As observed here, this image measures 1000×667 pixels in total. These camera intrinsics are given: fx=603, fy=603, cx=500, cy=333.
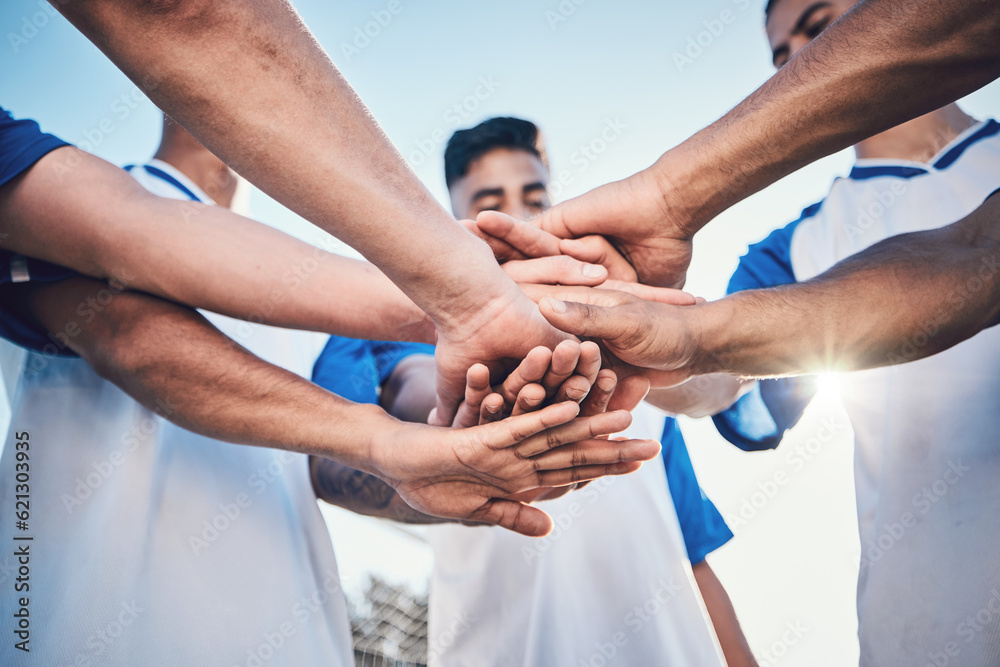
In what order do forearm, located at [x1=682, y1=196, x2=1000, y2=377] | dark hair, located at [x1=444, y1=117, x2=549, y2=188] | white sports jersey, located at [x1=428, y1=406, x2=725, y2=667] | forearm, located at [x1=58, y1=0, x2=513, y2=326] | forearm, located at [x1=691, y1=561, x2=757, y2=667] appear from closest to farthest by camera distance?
forearm, located at [x1=58, y1=0, x2=513, y2=326] → forearm, located at [x1=682, y1=196, x2=1000, y2=377] → white sports jersey, located at [x1=428, y1=406, x2=725, y2=667] → forearm, located at [x1=691, y1=561, x2=757, y2=667] → dark hair, located at [x1=444, y1=117, x2=549, y2=188]

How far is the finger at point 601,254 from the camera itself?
5.85 feet

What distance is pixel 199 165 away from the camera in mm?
2197

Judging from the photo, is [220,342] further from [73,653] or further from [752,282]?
[752,282]

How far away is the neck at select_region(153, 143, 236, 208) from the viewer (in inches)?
86.3

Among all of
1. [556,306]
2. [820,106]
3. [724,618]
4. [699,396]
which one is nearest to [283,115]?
[556,306]

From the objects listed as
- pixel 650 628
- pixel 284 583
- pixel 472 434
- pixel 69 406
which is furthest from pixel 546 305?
pixel 69 406

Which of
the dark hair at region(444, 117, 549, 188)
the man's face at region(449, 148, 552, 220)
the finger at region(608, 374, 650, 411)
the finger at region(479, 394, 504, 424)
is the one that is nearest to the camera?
the finger at region(479, 394, 504, 424)

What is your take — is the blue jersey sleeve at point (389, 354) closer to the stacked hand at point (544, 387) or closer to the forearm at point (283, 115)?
the stacked hand at point (544, 387)

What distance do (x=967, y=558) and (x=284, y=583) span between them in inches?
75.5

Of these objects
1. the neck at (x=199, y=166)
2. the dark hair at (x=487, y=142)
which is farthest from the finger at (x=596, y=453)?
the dark hair at (x=487, y=142)

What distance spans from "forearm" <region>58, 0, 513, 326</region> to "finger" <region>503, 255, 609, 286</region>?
19.9 inches

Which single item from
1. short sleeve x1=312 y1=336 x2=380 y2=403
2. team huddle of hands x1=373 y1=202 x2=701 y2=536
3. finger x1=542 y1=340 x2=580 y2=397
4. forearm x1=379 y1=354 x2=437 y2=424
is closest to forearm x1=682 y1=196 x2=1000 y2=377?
team huddle of hands x1=373 y1=202 x2=701 y2=536

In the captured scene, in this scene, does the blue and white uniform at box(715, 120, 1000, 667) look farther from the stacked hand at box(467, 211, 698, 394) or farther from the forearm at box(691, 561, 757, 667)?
the stacked hand at box(467, 211, 698, 394)

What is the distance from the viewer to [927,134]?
2.27 meters
